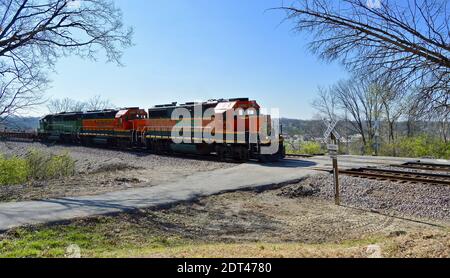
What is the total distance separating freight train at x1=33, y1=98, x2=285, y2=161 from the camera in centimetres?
1944

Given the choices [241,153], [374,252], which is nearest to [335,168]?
Answer: [374,252]

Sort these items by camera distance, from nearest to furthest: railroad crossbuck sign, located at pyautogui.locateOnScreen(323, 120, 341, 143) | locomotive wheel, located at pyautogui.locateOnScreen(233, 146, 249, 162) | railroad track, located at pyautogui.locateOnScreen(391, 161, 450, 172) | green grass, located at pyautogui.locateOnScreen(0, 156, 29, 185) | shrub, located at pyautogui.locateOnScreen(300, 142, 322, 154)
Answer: railroad crossbuck sign, located at pyautogui.locateOnScreen(323, 120, 341, 143)
railroad track, located at pyautogui.locateOnScreen(391, 161, 450, 172)
green grass, located at pyautogui.locateOnScreen(0, 156, 29, 185)
locomotive wheel, located at pyautogui.locateOnScreen(233, 146, 249, 162)
shrub, located at pyautogui.locateOnScreen(300, 142, 322, 154)

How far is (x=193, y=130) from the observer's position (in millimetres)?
22297

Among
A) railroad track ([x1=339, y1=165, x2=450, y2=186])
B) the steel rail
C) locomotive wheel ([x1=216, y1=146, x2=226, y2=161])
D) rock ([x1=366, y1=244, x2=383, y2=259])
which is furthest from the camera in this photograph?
locomotive wheel ([x1=216, y1=146, x2=226, y2=161])

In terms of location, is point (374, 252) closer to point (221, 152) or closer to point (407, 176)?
point (407, 176)

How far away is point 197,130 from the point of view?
21875mm

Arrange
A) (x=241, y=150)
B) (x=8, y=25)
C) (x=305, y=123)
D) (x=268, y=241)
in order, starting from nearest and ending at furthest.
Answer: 1. (x=268, y=241)
2. (x=8, y=25)
3. (x=241, y=150)
4. (x=305, y=123)

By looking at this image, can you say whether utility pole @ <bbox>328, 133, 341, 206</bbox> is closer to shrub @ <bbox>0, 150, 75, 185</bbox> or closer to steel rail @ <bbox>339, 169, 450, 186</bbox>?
steel rail @ <bbox>339, 169, 450, 186</bbox>

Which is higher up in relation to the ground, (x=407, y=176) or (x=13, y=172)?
(x=407, y=176)

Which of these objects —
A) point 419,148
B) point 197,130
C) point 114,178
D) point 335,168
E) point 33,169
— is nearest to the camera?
point 335,168

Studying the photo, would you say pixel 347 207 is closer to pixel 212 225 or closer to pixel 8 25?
pixel 212 225

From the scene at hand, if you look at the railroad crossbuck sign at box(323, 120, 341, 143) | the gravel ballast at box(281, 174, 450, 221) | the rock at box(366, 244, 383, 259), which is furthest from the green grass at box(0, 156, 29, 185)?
the rock at box(366, 244, 383, 259)
